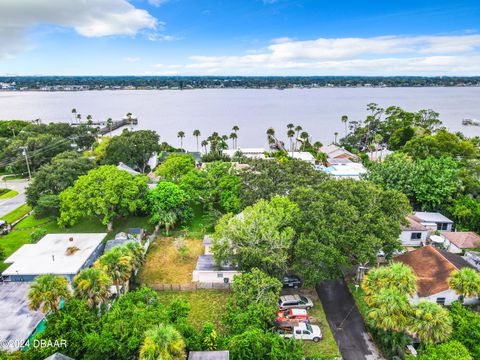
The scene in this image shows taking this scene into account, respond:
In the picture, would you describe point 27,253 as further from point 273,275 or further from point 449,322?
point 449,322

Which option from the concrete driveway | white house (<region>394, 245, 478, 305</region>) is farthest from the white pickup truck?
the concrete driveway

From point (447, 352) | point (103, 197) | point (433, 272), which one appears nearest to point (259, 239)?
point (447, 352)

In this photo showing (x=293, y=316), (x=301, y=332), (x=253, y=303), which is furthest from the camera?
(x=293, y=316)

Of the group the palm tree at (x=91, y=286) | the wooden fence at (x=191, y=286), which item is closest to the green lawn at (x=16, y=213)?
the wooden fence at (x=191, y=286)

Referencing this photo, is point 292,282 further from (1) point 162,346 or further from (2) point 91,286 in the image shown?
(2) point 91,286

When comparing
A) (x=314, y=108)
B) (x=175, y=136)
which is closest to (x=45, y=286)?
(x=175, y=136)

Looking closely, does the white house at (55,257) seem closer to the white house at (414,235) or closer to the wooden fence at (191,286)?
the wooden fence at (191,286)
